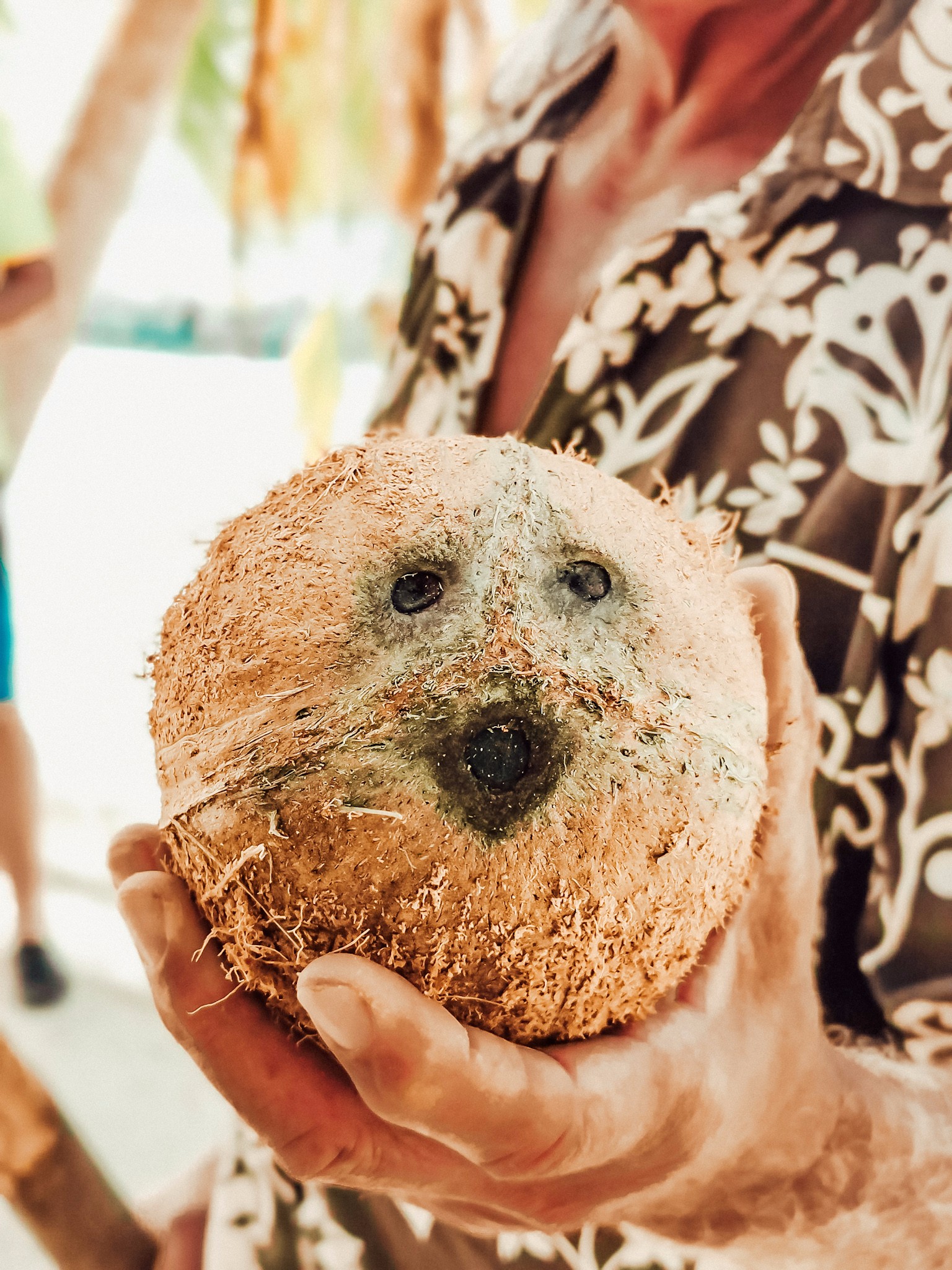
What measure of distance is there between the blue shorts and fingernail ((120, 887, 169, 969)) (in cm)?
129

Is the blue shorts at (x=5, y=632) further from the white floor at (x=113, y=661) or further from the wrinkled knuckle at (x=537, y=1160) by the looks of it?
the wrinkled knuckle at (x=537, y=1160)

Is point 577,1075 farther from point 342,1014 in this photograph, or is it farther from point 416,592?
point 416,592

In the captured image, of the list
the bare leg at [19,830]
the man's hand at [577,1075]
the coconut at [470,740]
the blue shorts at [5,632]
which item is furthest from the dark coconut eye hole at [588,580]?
the bare leg at [19,830]

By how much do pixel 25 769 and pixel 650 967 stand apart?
169cm

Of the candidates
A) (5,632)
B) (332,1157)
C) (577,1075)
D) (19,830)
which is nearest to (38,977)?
(19,830)

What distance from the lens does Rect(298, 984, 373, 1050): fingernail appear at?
1.19 ft

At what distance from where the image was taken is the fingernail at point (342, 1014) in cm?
36

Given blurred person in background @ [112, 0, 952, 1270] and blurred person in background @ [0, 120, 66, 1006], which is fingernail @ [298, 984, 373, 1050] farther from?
blurred person in background @ [0, 120, 66, 1006]

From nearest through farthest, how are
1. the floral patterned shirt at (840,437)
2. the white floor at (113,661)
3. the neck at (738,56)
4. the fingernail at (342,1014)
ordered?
the fingernail at (342,1014) → the floral patterned shirt at (840,437) → the neck at (738,56) → the white floor at (113,661)

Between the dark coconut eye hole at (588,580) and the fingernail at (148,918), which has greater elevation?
the dark coconut eye hole at (588,580)

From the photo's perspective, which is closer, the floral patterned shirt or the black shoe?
the floral patterned shirt

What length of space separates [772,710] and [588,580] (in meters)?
0.15

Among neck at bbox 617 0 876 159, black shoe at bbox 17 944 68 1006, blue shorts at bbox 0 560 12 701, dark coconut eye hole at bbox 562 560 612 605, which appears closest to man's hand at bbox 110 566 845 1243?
dark coconut eye hole at bbox 562 560 612 605

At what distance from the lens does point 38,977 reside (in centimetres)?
174
